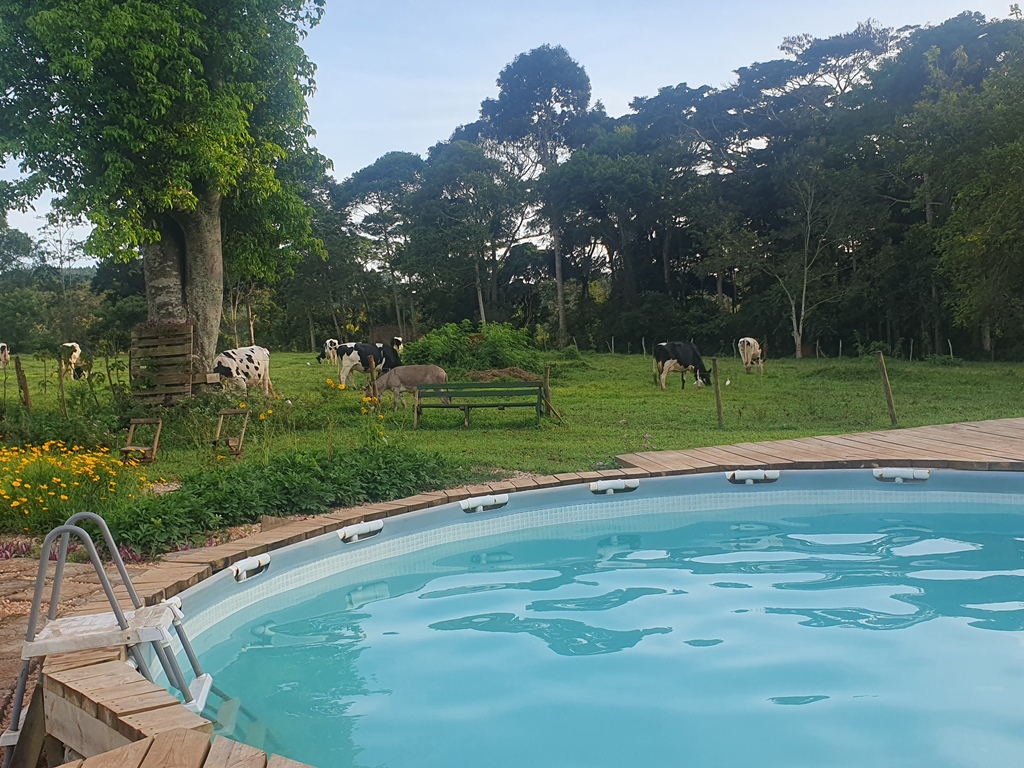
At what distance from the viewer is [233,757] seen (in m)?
2.12

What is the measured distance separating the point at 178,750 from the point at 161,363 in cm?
1040

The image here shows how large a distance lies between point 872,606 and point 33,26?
12.1m

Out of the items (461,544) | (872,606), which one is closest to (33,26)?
(461,544)

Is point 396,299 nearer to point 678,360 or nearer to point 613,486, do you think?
point 678,360

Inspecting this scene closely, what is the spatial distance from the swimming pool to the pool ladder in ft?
2.33

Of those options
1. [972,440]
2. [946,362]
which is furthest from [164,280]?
[946,362]

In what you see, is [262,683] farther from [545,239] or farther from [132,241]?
[545,239]

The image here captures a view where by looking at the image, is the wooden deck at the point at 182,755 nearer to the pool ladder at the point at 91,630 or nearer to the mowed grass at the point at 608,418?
the pool ladder at the point at 91,630

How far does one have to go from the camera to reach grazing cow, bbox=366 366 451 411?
44.9 ft

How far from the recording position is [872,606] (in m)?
5.05

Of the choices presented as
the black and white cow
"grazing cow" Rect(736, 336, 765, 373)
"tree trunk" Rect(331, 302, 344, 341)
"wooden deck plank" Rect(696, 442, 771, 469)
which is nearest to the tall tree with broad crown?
"tree trunk" Rect(331, 302, 344, 341)

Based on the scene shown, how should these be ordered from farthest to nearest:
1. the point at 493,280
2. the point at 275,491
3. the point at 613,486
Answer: the point at 493,280 → the point at 613,486 → the point at 275,491

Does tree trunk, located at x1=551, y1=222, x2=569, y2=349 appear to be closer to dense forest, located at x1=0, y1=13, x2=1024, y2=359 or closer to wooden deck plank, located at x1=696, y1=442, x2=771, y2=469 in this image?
dense forest, located at x1=0, y1=13, x2=1024, y2=359

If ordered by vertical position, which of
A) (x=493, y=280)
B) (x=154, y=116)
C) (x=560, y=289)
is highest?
(x=154, y=116)
